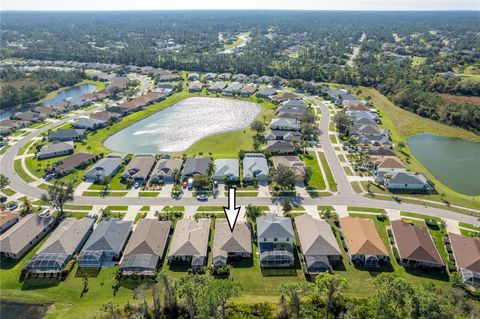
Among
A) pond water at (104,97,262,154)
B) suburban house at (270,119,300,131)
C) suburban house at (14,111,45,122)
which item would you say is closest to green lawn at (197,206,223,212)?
pond water at (104,97,262,154)

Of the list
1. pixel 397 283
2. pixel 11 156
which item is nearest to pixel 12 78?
pixel 11 156

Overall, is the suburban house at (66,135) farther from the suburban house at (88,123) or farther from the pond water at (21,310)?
the pond water at (21,310)

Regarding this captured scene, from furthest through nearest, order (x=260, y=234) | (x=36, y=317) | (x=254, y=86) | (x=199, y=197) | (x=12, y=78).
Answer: (x=12, y=78) → (x=254, y=86) → (x=199, y=197) → (x=260, y=234) → (x=36, y=317)

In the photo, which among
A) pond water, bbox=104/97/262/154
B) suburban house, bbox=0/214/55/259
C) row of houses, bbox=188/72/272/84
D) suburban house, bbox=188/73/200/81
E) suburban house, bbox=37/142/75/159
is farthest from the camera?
suburban house, bbox=188/73/200/81

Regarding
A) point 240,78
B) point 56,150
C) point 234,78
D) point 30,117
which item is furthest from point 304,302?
point 234,78

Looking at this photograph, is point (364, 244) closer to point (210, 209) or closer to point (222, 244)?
point (222, 244)

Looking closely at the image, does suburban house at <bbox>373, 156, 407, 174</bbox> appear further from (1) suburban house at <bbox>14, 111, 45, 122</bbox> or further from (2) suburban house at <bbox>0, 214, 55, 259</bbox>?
(1) suburban house at <bbox>14, 111, 45, 122</bbox>

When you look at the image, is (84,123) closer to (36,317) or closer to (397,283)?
(36,317)
